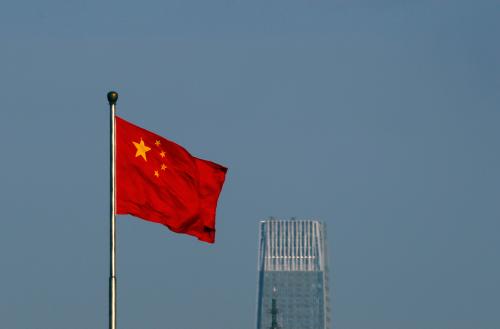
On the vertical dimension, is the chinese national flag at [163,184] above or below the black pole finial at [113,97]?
below

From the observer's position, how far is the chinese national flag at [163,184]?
201 ft

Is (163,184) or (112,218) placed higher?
(163,184)

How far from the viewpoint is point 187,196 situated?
205ft

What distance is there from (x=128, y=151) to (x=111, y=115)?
5.67ft

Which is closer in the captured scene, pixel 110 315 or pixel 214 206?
pixel 110 315

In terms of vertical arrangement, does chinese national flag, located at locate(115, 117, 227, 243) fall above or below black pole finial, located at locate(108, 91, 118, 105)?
below

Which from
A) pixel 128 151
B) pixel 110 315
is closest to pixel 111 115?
pixel 128 151

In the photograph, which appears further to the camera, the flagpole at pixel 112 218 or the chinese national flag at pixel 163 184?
the chinese national flag at pixel 163 184

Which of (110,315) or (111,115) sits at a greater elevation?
(111,115)

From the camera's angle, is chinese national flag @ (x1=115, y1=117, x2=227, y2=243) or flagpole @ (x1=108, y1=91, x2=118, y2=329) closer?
flagpole @ (x1=108, y1=91, x2=118, y2=329)

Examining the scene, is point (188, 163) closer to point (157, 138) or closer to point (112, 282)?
point (157, 138)

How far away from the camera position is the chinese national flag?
6134 cm

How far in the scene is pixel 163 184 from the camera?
204 ft

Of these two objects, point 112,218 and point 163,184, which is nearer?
point 112,218
